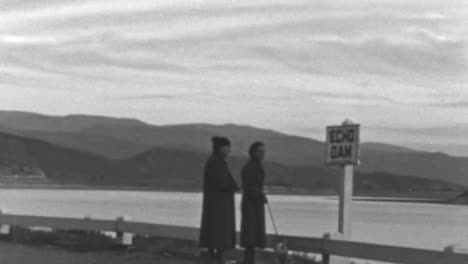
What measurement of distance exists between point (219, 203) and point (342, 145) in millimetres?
2062

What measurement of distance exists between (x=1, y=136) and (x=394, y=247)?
168691 millimetres

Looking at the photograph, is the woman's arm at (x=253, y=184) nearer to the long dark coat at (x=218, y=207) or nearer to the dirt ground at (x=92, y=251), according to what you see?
the long dark coat at (x=218, y=207)

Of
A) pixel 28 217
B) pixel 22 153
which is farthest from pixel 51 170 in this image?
pixel 28 217

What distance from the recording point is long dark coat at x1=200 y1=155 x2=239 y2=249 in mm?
16531

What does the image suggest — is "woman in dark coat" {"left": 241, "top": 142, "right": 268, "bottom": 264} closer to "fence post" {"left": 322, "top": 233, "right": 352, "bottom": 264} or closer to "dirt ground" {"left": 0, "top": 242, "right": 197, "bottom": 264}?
"fence post" {"left": 322, "top": 233, "right": 352, "bottom": 264}

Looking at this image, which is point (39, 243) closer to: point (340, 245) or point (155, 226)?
point (155, 226)

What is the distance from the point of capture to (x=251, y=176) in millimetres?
16891

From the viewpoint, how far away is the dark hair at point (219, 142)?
1652cm

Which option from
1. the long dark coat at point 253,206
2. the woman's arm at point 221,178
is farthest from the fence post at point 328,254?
the woman's arm at point 221,178

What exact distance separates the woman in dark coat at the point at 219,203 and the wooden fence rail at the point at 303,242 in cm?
127

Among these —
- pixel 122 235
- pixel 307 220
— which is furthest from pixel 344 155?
pixel 307 220

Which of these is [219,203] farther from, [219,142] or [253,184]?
[219,142]

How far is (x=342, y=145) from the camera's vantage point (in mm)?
17516

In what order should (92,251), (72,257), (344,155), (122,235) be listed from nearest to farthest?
(344,155)
(72,257)
(92,251)
(122,235)
